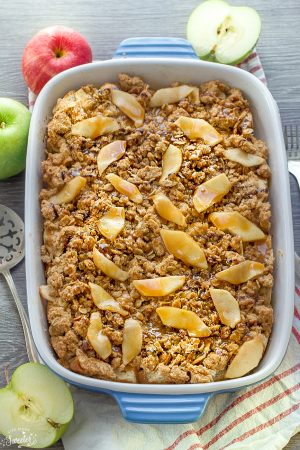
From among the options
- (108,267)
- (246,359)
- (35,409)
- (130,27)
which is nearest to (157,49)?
(130,27)

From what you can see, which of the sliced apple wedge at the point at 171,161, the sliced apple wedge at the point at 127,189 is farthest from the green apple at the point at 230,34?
the sliced apple wedge at the point at 127,189

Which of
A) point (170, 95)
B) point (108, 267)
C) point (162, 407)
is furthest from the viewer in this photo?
point (170, 95)

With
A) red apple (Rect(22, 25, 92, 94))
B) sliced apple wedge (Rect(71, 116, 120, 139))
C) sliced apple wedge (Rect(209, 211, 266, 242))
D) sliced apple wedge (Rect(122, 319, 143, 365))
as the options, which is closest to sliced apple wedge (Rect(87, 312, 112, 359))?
sliced apple wedge (Rect(122, 319, 143, 365))

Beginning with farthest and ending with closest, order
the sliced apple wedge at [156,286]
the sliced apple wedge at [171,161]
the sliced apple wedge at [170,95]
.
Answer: the sliced apple wedge at [170,95], the sliced apple wedge at [171,161], the sliced apple wedge at [156,286]

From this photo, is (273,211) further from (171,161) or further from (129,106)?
(129,106)

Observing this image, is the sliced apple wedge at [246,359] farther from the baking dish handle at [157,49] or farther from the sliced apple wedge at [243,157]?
the baking dish handle at [157,49]

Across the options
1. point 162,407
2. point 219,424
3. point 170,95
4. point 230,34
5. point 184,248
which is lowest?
point 219,424
